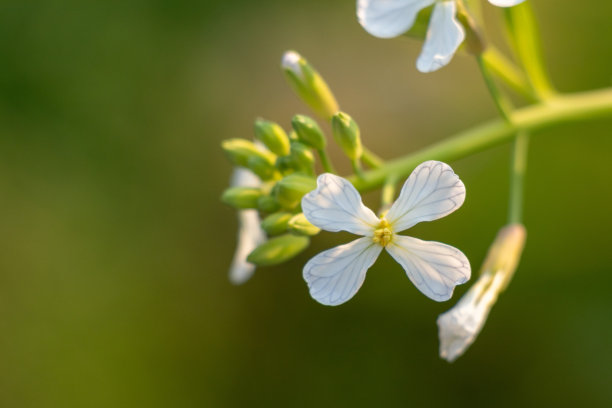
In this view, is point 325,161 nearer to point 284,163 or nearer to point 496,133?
point 284,163

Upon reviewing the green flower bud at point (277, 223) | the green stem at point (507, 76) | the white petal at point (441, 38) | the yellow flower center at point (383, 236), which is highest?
the green stem at point (507, 76)

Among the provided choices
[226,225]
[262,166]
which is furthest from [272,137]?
[226,225]

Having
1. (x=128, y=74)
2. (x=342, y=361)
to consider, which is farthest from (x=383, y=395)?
(x=128, y=74)

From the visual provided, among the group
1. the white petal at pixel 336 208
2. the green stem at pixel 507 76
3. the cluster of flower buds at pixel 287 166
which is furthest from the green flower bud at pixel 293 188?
the green stem at pixel 507 76

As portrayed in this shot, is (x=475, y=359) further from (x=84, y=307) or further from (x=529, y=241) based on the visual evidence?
(x=84, y=307)

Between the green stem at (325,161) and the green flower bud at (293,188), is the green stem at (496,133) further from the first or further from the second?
the green flower bud at (293,188)
